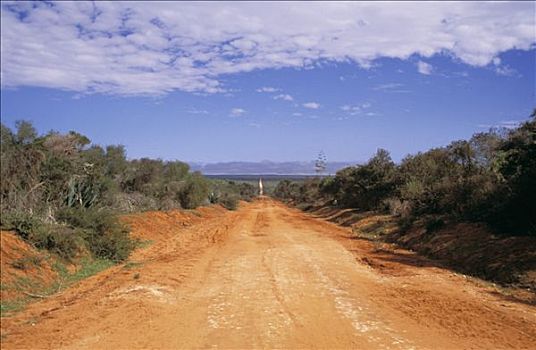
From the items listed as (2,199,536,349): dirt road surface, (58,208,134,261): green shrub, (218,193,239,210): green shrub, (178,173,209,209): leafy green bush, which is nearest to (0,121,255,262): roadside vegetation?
(58,208,134,261): green shrub

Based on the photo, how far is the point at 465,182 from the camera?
18.3 metres

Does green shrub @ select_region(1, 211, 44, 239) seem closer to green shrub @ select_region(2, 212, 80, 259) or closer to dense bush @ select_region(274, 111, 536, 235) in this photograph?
green shrub @ select_region(2, 212, 80, 259)

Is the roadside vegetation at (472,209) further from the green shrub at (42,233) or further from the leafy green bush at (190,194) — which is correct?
the leafy green bush at (190,194)

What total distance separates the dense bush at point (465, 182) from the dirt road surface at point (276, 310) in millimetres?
3459

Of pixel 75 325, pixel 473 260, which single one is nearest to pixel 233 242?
pixel 473 260

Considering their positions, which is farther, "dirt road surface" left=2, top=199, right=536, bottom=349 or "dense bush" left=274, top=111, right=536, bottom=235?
"dense bush" left=274, top=111, right=536, bottom=235

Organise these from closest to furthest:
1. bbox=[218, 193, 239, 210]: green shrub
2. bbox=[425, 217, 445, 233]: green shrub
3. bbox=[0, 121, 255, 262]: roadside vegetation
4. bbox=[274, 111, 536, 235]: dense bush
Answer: bbox=[0, 121, 255, 262]: roadside vegetation → bbox=[274, 111, 536, 235]: dense bush → bbox=[425, 217, 445, 233]: green shrub → bbox=[218, 193, 239, 210]: green shrub

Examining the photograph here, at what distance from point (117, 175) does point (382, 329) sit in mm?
23417

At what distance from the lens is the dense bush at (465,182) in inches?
536

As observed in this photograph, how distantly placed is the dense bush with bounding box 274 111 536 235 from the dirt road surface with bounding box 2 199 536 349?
11.3 ft

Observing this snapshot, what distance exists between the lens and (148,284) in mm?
10672

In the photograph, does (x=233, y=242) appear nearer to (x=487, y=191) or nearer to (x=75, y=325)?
(x=487, y=191)

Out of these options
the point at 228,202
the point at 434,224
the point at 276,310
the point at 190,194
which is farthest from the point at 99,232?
the point at 228,202

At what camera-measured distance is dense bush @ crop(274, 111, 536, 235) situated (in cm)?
Answer: 1361
